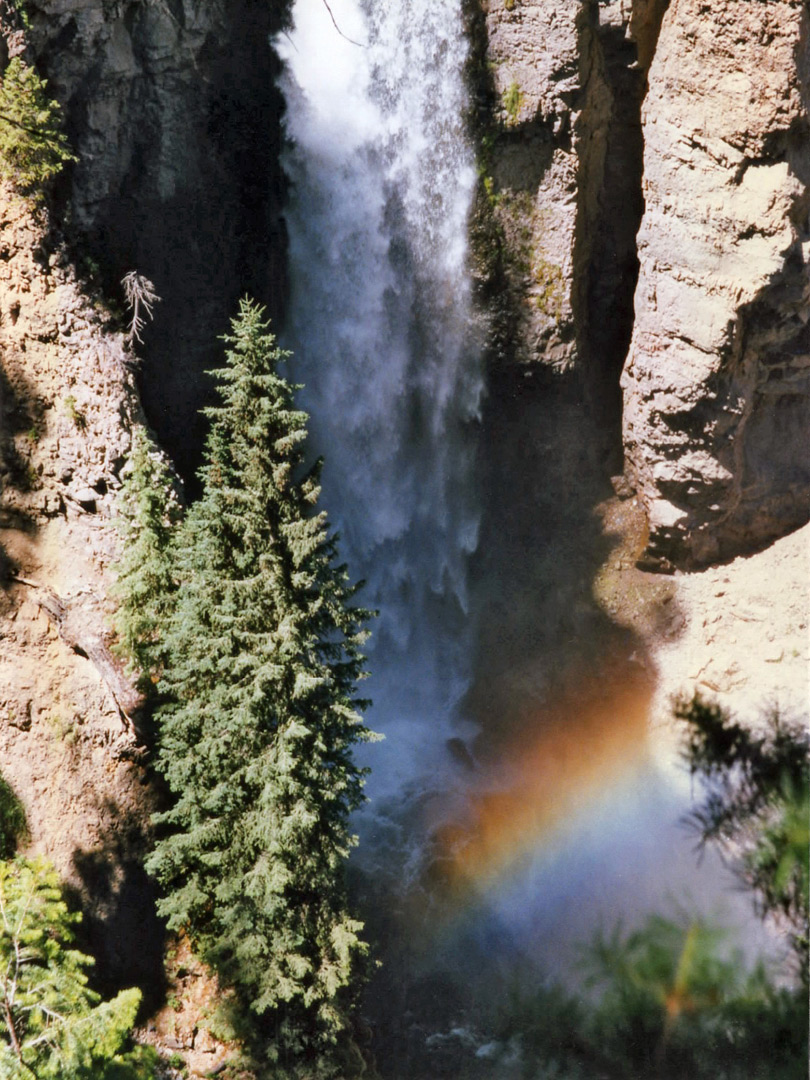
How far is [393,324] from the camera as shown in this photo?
18.9 meters

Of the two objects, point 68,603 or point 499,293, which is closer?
point 68,603

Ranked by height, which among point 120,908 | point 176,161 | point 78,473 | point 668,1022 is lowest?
point 668,1022

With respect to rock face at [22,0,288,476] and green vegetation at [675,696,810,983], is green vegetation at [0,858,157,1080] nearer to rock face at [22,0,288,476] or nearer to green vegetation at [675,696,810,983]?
rock face at [22,0,288,476]

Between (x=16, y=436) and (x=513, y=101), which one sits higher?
(x=513, y=101)

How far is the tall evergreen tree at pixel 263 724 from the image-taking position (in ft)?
38.6

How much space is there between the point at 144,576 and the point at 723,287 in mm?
11371

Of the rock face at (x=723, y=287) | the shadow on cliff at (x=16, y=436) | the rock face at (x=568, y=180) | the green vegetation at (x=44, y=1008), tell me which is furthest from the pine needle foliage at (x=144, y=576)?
the rock face at (x=723, y=287)

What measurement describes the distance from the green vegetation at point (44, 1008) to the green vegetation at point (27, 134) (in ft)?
31.9

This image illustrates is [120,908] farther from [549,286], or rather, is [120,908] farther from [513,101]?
[513,101]

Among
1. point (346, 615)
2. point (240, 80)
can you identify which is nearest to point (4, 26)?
point (240, 80)

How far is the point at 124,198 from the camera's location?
1551 centimetres

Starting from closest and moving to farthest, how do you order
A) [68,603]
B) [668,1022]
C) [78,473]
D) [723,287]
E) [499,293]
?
[68,603] < [78,473] < [668,1022] < [723,287] < [499,293]

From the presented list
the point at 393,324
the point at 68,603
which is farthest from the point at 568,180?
the point at 68,603

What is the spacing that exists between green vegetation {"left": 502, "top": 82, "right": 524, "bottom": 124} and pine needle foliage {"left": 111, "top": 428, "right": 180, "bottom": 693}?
29.2 ft
